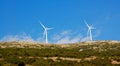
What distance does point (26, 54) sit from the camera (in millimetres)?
48375

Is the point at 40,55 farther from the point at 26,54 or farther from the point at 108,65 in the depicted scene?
the point at 108,65

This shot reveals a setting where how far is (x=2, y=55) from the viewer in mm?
44469

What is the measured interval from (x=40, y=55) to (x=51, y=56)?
4.89ft

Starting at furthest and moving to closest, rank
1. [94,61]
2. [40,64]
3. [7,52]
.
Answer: [7,52], [94,61], [40,64]

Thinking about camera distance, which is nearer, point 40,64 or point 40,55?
point 40,64

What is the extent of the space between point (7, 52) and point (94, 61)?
41.2 ft

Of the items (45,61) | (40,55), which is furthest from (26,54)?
(45,61)

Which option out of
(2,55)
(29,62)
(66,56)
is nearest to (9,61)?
(29,62)

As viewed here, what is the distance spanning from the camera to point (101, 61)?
42.0 m

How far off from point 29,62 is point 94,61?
307 inches

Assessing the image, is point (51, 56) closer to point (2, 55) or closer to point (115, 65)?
point (2, 55)

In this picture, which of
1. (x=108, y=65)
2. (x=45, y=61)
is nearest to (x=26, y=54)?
(x=45, y=61)

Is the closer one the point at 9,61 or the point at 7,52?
the point at 9,61

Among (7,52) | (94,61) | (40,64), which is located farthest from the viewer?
(7,52)
